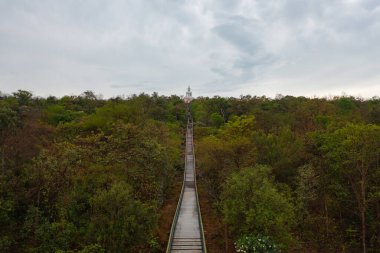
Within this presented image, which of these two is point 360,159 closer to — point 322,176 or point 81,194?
point 322,176

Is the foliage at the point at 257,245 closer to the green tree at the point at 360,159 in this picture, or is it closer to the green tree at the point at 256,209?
the green tree at the point at 256,209

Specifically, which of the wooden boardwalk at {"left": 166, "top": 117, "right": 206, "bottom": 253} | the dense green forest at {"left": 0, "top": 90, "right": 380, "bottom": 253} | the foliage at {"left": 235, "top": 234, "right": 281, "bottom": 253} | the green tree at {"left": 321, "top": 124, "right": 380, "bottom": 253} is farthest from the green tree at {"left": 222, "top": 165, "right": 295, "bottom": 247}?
the green tree at {"left": 321, "top": 124, "right": 380, "bottom": 253}

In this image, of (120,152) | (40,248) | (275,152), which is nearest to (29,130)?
(120,152)

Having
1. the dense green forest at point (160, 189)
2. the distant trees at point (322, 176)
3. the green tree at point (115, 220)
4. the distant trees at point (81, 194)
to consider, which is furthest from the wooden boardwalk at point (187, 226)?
the green tree at point (115, 220)

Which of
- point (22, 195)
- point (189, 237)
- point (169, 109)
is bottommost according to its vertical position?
point (189, 237)

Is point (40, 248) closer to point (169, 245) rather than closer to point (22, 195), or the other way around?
point (22, 195)

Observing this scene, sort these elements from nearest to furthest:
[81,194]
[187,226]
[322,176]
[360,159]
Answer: [81,194]
[360,159]
[187,226]
[322,176]

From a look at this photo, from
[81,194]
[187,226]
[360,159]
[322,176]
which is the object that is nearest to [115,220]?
[81,194]

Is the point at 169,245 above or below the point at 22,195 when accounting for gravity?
below

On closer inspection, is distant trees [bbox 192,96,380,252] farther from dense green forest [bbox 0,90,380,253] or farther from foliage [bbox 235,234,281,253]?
foliage [bbox 235,234,281,253]
